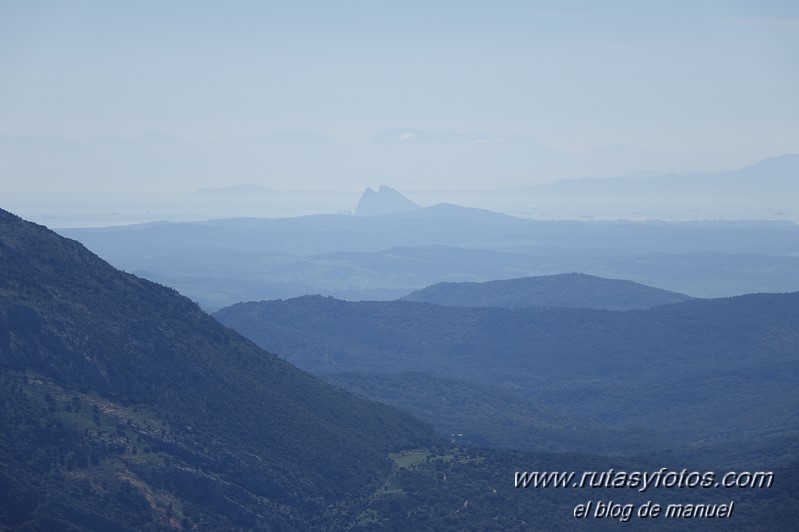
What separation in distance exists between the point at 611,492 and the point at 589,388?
4188cm

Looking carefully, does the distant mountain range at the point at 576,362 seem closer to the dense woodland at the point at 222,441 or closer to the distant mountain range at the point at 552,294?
the dense woodland at the point at 222,441

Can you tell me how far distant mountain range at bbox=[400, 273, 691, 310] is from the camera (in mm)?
134875

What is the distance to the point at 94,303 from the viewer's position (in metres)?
58.5

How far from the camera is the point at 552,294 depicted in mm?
138625

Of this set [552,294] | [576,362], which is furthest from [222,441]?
[552,294]

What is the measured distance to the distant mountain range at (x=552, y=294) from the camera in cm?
13488

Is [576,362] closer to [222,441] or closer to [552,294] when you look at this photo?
[552,294]

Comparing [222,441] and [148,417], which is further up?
A: [148,417]

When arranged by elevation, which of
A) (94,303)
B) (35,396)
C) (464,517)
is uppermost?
(94,303)

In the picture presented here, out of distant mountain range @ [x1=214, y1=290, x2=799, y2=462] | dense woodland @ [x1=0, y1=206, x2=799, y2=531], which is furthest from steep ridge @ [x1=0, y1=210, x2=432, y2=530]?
distant mountain range @ [x1=214, y1=290, x2=799, y2=462]

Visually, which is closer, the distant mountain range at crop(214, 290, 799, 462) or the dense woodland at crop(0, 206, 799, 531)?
the dense woodland at crop(0, 206, 799, 531)

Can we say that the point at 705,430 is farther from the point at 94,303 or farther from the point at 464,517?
the point at 94,303

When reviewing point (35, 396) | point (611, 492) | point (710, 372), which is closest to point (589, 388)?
point (710, 372)

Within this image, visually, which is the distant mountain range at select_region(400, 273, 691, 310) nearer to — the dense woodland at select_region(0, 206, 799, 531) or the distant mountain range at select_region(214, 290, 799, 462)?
the distant mountain range at select_region(214, 290, 799, 462)
